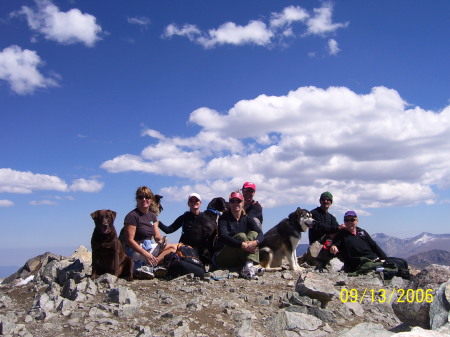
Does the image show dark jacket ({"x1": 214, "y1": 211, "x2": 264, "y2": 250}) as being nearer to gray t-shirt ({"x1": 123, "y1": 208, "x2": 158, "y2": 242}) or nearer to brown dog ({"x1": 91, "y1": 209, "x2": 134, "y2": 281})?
gray t-shirt ({"x1": 123, "y1": 208, "x2": 158, "y2": 242})

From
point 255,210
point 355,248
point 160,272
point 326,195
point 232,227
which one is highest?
point 326,195

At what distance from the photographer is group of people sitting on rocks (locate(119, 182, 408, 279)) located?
27.5ft

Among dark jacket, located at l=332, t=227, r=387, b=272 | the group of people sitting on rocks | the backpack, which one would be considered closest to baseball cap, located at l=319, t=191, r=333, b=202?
the group of people sitting on rocks

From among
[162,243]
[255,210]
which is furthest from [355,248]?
[162,243]

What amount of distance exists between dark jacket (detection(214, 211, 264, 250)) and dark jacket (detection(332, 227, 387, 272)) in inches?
95.2

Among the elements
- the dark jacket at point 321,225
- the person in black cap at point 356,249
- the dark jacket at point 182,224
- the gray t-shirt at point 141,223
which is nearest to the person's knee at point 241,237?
the dark jacket at point 182,224

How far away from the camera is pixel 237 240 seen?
8.56 meters

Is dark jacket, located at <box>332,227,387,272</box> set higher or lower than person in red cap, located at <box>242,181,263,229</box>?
lower

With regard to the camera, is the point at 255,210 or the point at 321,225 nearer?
the point at 255,210

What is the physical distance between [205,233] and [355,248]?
3.91 m

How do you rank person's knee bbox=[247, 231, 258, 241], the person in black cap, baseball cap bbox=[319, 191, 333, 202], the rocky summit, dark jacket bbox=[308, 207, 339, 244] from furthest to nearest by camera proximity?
1. baseball cap bbox=[319, 191, 333, 202]
2. dark jacket bbox=[308, 207, 339, 244]
3. the person in black cap
4. person's knee bbox=[247, 231, 258, 241]
5. the rocky summit

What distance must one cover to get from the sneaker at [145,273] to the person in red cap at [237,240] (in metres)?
1.66

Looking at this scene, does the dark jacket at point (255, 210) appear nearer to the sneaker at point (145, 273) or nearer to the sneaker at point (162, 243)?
the sneaker at point (162, 243)

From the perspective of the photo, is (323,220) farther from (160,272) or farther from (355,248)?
(160,272)
